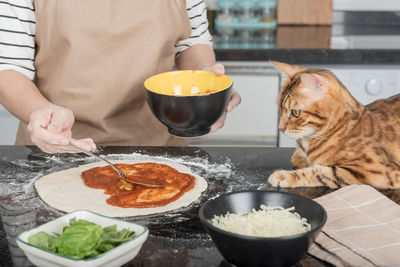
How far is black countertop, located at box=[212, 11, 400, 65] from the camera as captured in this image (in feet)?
7.78

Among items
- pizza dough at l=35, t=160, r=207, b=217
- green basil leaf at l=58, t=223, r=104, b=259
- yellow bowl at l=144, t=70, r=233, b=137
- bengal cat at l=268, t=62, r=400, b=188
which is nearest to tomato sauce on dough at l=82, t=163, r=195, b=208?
pizza dough at l=35, t=160, r=207, b=217

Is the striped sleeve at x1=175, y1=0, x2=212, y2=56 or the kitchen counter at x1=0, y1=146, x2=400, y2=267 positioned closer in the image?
the kitchen counter at x1=0, y1=146, x2=400, y2=267

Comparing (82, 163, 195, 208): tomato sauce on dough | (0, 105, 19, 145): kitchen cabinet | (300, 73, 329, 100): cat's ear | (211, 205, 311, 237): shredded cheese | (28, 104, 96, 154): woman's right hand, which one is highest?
(300, 73, 329, 100): cat's ear

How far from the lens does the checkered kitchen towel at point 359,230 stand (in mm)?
985

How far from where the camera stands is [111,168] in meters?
1.45

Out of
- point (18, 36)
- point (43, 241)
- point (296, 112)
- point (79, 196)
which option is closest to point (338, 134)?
point (296, 112)

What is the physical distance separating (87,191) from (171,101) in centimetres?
32

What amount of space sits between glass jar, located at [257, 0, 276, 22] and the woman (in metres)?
1.22

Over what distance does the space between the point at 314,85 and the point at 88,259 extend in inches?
26.9

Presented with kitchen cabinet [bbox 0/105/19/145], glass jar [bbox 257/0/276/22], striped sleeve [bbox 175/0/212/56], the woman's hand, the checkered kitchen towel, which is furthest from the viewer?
glass jar [bbox 257/0/276/22]

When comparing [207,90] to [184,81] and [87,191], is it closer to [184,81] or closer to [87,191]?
[184,81]

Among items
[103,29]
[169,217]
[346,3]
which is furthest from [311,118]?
[346,3]

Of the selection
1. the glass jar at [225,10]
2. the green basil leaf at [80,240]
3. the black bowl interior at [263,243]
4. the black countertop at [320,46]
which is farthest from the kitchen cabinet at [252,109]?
the green basil leaf at [80,240]

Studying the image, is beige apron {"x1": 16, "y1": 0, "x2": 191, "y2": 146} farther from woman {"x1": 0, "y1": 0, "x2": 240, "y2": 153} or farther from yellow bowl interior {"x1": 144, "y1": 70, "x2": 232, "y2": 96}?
yellow bowl interior {"x1": 144, "y1": 70, "x2": 232, "y2": 96}
